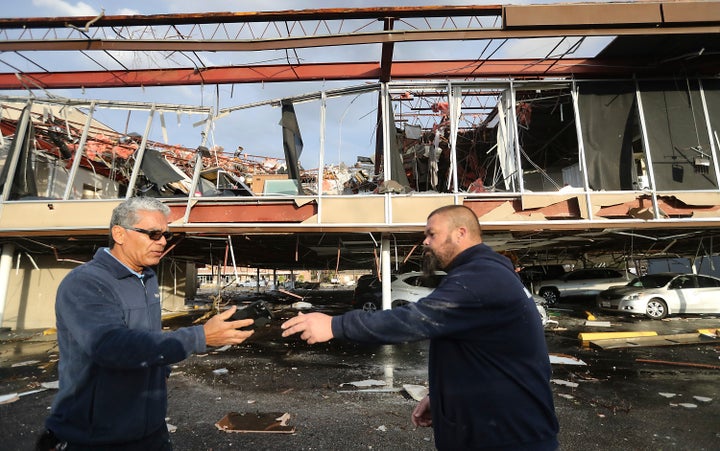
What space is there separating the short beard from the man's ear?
165 cm

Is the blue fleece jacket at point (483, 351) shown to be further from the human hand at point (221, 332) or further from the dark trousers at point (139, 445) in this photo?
the dark trousers at point (139, 445)

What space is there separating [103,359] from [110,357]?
4 cm

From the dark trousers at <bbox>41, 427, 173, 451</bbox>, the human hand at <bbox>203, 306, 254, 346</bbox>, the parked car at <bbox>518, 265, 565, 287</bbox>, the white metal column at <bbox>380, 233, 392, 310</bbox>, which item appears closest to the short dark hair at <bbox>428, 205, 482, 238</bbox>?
the human hand at <bbox>203, 306, 254, 346</bbox>

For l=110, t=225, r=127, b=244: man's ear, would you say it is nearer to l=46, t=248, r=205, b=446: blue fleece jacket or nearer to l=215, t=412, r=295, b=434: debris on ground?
l=46, t=248, r=205, b=446: blue fleece jacket

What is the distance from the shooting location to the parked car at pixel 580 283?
15438mm

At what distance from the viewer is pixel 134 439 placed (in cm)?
170

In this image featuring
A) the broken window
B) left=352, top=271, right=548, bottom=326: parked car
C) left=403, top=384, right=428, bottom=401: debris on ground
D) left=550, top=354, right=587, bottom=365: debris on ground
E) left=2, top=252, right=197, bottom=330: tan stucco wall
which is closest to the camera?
left=403, top=384, right=428, bottom=401: debris on ground

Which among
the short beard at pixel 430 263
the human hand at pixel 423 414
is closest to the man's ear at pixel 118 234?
the short beard at pixel 430 263

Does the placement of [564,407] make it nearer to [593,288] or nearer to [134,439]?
[134,439]

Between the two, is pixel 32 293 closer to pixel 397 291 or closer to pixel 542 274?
pixel 397 291

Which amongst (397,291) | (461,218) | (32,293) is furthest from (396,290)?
(32,293)

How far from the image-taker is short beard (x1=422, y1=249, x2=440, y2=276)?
1.96 meters

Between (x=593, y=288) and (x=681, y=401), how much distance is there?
12321mm

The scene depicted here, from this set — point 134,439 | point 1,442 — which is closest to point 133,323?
point 134,439
